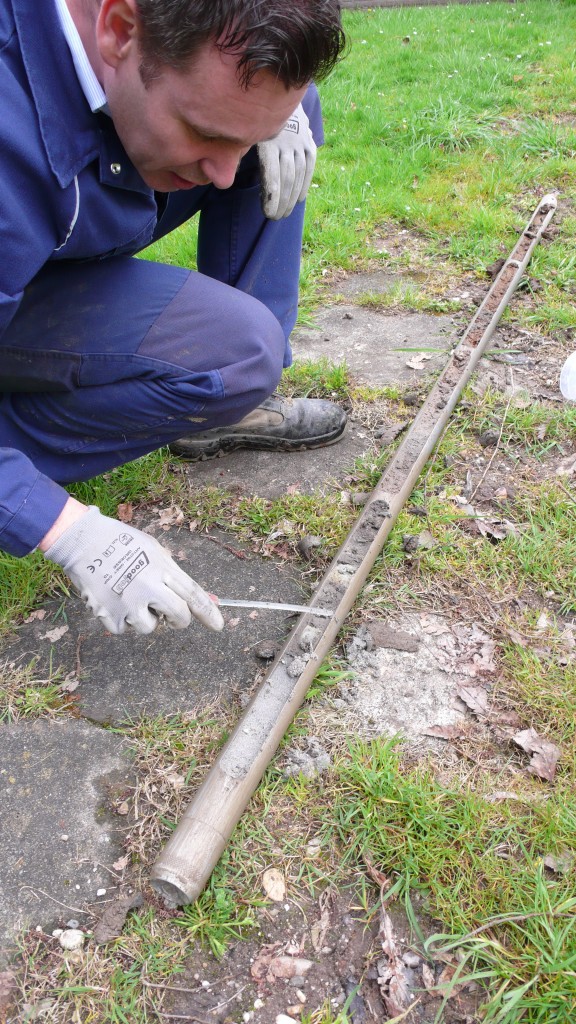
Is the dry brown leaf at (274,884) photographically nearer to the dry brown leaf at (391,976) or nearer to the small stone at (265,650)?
the dry brown leaf at (391,976)

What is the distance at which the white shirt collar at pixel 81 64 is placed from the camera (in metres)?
1.58

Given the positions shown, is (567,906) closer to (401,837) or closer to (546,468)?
(401,837)

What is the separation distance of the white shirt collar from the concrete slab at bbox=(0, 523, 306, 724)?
1.45 meters

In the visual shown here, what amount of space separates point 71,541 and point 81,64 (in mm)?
1080

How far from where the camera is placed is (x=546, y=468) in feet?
9.49

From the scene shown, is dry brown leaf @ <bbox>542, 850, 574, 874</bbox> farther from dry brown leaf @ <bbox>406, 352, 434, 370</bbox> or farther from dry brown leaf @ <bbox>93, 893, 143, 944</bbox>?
dry brown leaf @ <bbox>406, 352, 434, 370</bbox>

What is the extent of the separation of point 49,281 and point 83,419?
433 millimetres

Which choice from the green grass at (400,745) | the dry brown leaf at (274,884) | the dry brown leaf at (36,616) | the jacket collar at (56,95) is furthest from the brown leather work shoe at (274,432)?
the dry brown leaf at (274,884)

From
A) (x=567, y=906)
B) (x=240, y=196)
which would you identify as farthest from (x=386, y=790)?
(x=240, y=196)

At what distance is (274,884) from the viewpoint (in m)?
1.75

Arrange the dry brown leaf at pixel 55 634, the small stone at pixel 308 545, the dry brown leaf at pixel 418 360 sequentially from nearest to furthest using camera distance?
the dry brown leaf at pixel 55 634 → the small stone at pixel 308 545 → the dry brown leaf at pixel 418 360

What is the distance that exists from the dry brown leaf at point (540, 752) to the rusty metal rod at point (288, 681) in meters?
0.60

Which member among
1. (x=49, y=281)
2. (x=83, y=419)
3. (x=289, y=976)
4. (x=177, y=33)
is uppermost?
(x=177, y=33)

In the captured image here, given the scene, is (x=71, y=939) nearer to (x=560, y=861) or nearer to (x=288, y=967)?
(x=288, y=967)
